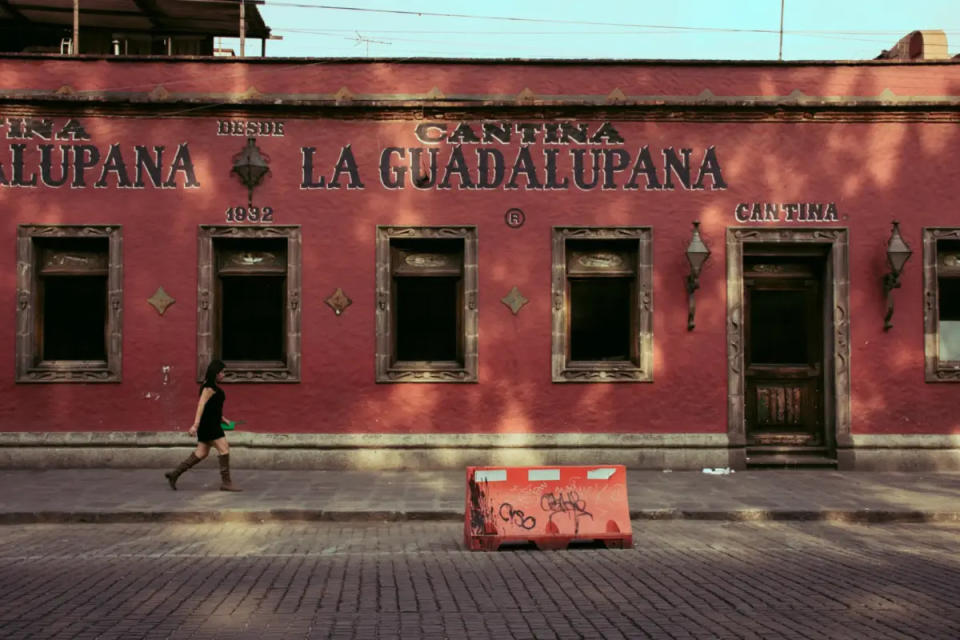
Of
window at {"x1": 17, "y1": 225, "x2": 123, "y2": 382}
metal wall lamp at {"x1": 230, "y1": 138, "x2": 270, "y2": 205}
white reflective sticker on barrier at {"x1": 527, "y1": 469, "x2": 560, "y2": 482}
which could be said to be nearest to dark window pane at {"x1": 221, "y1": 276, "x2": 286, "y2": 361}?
metal wall lamp at {"x1": 230, "y1": 138, "x2": 270, "y2": 205}

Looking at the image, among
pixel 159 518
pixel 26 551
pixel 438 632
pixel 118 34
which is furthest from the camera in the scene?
pixel 118 34

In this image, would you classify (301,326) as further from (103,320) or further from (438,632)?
(438,632)

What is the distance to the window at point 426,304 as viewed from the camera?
14859 mm

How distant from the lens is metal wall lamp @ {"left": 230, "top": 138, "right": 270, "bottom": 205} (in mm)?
14809

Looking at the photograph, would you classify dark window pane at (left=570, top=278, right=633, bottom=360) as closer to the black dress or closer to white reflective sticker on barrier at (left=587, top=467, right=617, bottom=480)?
the black dress

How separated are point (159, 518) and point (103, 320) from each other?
5.22 metres

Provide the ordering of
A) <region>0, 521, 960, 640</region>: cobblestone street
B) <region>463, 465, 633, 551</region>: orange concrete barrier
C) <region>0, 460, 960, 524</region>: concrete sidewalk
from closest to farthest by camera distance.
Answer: <region>0, 521, 960, 640</region>: cobblestone street
<region>463, 465, 633, 551</region>: orange concrete barrier
<region>0, 460, 960, 524</region>: concrete sidewalk

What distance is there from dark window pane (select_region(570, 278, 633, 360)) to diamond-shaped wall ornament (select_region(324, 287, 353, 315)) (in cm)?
361

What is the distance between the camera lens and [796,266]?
15.5m

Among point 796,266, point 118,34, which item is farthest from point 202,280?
point 796,266

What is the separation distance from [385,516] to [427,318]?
485 cm

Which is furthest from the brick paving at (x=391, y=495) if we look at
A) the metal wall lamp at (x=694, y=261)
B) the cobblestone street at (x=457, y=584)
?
the metal wall lamp at (x=694, y=261)

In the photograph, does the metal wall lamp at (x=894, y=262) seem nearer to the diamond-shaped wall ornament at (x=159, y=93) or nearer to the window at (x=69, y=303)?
the diamond-shaped wall ornament at (x=159, y=93)

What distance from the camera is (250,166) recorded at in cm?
1480
